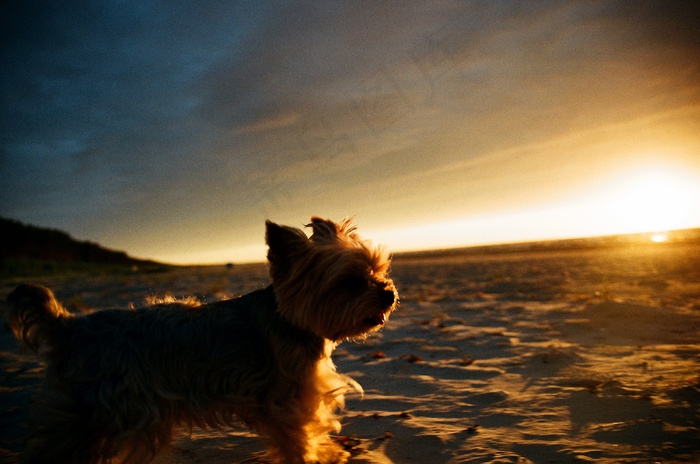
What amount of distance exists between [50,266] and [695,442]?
105 ft

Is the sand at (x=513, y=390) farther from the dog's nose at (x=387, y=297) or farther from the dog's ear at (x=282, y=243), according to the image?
the dog's ear at (x=282, y=243)

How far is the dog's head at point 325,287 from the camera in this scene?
3.87 meters

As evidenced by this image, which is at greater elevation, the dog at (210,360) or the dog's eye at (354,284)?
the dog's eye at (354,284)

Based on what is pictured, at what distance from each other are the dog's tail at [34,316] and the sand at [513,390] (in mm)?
1339

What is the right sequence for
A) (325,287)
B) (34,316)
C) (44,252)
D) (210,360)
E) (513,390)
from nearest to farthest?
1. (34,316)
2. (210,360)
3. (325,287)
4. (513,390)
5. (44,252)

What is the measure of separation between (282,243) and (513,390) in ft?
10.6

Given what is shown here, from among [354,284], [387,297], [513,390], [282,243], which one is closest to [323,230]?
[282,243]

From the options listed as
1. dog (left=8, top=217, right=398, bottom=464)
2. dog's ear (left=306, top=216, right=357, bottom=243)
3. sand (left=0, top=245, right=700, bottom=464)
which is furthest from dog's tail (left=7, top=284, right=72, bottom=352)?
dog's ear (left=306, top=216, right=357, bottom=243)

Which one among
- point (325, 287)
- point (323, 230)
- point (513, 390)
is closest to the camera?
point (325, 287)

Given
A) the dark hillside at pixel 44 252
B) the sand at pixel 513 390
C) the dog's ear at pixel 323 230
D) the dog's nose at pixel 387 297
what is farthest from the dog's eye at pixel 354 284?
the dark hillside at pixel 44 252

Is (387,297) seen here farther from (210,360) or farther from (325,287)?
(210,360)

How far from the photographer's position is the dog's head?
3867 millimetres

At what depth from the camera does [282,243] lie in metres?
4.01

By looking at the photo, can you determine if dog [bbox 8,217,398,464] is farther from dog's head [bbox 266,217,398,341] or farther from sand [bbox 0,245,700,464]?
sand [bbox 0,245,700,464]
